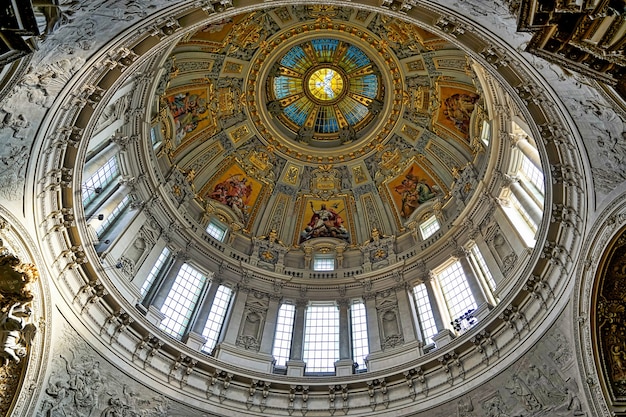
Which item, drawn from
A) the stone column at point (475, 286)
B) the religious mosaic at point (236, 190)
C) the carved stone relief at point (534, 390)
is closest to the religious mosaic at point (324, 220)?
the religious mosaic at point (236, 190)

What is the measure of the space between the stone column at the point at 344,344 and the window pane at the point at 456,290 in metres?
5.39

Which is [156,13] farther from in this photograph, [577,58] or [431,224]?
[431,224]

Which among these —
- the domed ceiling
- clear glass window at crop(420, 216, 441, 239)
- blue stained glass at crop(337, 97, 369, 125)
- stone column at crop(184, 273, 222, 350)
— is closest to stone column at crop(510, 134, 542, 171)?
the domed ceiling

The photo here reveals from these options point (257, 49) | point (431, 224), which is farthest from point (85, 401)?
point (257, 49)

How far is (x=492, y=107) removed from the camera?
81.1 feet

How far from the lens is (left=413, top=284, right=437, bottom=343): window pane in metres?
23.4

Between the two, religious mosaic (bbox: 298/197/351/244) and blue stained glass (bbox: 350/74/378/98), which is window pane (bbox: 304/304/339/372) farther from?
blue stained glass (bbox: 350/74/378/98)

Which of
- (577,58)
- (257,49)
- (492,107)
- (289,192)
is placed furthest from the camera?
(289,192)

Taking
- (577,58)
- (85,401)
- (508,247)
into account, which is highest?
(508,247)

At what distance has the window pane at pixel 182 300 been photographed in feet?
76.3

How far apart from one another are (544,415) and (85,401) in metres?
15.9

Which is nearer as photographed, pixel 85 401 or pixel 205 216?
pixel 85 401

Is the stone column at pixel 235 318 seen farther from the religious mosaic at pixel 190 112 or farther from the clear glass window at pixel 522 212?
the clear glass window at pixel 522 212

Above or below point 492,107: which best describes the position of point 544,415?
below
